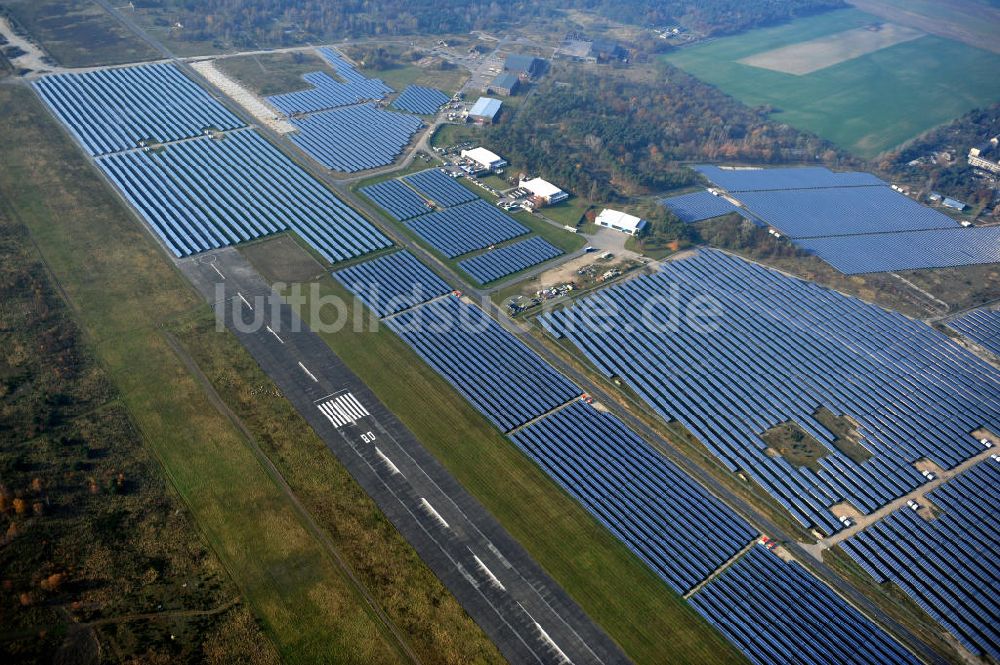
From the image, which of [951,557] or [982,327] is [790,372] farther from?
[982,327]

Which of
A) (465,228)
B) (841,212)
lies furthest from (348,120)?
(841,212)

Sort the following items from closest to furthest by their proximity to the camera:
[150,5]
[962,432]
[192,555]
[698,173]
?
[192,555], [962,432], [698,173], [150,5]

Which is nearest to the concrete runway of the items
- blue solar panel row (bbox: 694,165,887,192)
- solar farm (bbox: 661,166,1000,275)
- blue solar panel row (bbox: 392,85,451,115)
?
solar farm (bbox: 661,166,1000,275)

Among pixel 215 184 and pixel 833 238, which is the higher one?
pixel 833 238

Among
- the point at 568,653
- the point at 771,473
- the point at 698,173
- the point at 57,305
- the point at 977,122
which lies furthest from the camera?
the point at 977,122

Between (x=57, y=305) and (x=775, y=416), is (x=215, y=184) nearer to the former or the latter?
(x=57, y=305)

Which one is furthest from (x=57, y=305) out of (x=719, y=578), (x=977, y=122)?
(x=977, y=122)
